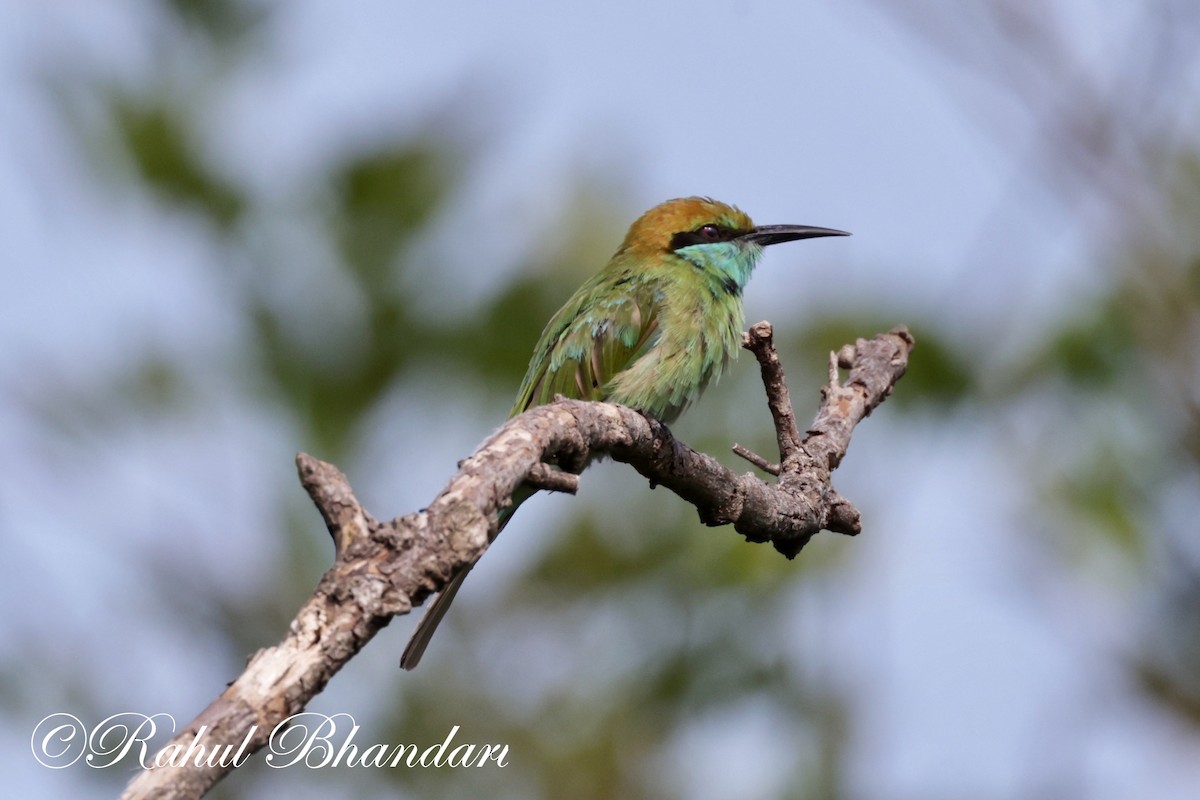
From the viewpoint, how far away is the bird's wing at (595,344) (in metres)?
4.05

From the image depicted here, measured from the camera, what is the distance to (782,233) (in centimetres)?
493

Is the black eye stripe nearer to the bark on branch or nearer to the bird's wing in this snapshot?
the bird's wing

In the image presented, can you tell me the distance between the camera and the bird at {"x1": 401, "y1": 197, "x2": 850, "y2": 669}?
402 cm

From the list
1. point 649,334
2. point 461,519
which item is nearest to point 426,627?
point 649,334

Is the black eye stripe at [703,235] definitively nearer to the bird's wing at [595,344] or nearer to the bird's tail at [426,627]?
the bird's wing at [595,344]

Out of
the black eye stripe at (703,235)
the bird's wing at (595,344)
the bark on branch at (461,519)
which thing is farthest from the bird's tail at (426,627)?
the black eye stripe at (703,235)

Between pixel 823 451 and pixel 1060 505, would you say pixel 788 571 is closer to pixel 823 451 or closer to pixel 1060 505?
pixel 1060 505

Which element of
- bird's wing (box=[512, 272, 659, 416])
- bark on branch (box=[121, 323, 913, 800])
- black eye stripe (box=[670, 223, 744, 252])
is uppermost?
black eye stripe (box=[670, 223, 744, 252])

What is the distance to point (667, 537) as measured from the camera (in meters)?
5.76

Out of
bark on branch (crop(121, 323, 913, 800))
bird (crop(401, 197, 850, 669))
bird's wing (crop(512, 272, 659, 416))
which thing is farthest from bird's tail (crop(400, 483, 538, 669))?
bird's wing (crop(512, 272, 659, 416))

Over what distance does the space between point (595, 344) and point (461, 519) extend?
2.25 m

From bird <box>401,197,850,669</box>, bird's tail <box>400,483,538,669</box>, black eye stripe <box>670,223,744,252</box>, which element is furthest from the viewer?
black eye stripe <box>670,223,744,252</box>

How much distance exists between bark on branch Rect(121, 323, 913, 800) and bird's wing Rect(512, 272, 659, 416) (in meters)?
0.84

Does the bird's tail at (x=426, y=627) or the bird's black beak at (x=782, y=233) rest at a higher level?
the bird's black beak at (x=782, y=233)
